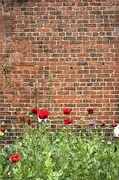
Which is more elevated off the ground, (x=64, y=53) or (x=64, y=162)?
(x=64, y=53)

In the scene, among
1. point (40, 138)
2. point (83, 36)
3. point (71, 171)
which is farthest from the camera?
point (83, 36)

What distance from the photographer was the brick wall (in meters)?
5.37

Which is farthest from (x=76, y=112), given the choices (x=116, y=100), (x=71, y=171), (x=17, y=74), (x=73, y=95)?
(x=71, y=171)

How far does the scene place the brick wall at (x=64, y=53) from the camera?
537 cm

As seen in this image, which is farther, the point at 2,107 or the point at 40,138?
the point at 2,107

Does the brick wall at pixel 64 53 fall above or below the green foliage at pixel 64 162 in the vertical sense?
above

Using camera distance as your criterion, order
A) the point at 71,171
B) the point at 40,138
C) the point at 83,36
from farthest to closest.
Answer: the point at 83,36, the point at 40,138, the point at 71,171

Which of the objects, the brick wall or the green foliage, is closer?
the green foliage

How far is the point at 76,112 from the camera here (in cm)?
541

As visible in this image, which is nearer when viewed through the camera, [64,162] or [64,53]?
[64,162]

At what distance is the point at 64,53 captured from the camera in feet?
17.6

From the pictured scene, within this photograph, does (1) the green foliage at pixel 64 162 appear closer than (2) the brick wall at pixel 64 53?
Yes

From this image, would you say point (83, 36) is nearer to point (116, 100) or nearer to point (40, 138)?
point (116, 100)

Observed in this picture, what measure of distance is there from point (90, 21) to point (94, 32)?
0.16 m
